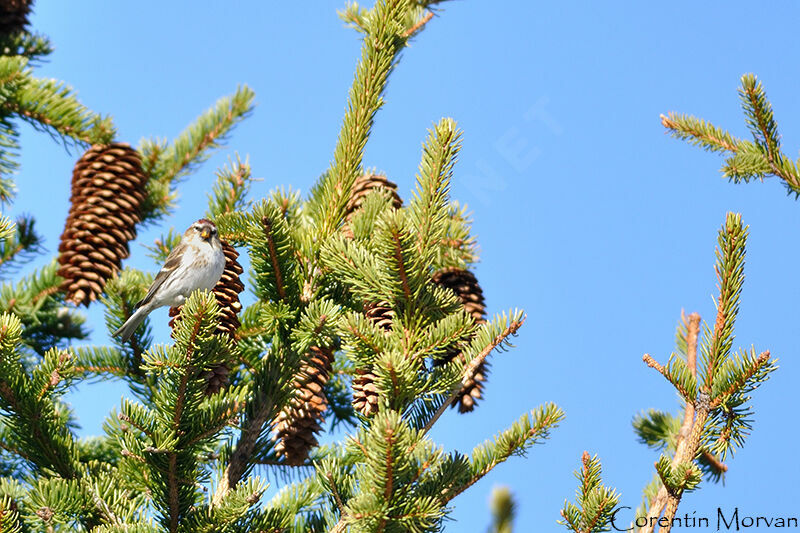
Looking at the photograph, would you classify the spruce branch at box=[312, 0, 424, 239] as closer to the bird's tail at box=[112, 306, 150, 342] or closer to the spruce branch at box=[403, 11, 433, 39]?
the spruce branch at box=[403, 11, 433, 39]

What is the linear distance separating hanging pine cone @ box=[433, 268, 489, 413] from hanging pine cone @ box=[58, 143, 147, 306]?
2318 millimetres

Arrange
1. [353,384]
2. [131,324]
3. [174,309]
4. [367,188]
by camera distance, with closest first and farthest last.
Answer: [353,384] → [174,309] → [131,324] → [367,188]

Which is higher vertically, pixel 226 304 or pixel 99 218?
pixel 99 218

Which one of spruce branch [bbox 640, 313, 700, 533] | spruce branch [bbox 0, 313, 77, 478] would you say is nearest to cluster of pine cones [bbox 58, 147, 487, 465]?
spruce branch [bbox 0, 313, 77, 478]

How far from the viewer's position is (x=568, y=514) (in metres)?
2.90

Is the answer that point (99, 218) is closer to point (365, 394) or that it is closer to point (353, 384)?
point (353, 384)

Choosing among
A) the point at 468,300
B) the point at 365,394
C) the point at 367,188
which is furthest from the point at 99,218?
the point at 365,394

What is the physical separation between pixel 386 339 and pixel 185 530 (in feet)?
3.47

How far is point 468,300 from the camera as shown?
4.83 m

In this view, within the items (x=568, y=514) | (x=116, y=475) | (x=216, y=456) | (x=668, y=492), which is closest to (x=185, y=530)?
(x=116, y=475)

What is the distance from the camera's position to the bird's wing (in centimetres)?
506

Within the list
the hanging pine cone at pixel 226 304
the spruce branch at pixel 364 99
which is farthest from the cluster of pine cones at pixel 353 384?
the hanging pine cone at pixel 226 304

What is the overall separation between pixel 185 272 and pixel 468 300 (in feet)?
5.61

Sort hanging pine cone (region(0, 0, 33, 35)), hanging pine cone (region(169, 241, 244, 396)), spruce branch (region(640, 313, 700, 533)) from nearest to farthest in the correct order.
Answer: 1. spruce branch (region(640, 313, 700, 533))
2. hanging pine cone (region(169, 241, 244, 396))
3. hanging pine cone (region(0, 0, 33, 35))
